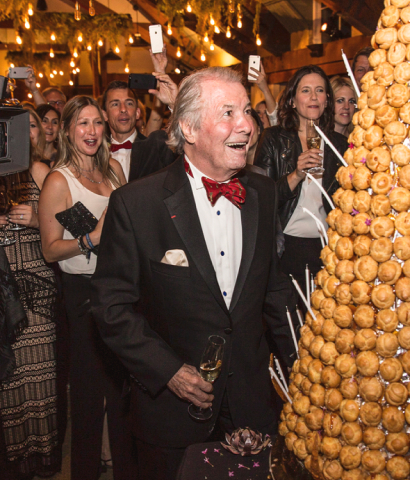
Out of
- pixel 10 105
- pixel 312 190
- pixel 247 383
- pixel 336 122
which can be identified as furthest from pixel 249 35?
pixel 247 383

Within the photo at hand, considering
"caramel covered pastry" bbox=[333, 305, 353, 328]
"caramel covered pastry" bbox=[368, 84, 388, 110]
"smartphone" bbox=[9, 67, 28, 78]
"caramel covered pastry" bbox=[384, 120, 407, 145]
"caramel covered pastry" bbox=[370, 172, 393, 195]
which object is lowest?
"caramel covered pastry" bbox=[333, 305, 353, 328]

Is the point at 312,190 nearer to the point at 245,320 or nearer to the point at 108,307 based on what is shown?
the point at 245,320

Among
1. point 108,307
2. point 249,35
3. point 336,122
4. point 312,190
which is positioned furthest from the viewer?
point 249,35

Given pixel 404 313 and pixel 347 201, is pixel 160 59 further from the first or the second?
pixel 404 313

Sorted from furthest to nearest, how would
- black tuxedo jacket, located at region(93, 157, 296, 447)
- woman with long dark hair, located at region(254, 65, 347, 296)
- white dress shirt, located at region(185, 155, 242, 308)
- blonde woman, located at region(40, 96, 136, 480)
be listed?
woman with long dark hair, located at region(254, 65, 347, 296)
blonde woman, located at region(40, 96, 136, 480)
white dress shirt, located at region(185, 155, 242, 308)
black tuxedo jacket, located at region(93, 157, 296, 447)

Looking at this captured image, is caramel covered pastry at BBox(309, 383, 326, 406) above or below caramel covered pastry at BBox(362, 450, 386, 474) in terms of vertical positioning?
above

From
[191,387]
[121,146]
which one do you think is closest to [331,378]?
[191,387]

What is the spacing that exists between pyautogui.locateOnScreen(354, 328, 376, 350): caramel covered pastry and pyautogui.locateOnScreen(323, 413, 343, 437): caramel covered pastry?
168 millimetres

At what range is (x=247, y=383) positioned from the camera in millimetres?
1694

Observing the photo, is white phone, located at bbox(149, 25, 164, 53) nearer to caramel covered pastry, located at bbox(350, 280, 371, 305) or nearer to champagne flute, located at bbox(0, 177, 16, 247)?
champagne flute, located at bbox(0, 177, 16, 247)

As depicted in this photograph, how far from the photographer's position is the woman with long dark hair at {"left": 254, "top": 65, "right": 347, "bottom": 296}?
2.97 meters

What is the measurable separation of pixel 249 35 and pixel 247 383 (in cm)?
1026

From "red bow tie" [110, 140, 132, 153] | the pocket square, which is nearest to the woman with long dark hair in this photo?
→ "red bow tie" [110, 140, 132, 153]

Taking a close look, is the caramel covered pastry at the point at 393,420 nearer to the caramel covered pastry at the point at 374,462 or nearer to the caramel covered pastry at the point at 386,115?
the caramel covered pastry at the point at 374,462
